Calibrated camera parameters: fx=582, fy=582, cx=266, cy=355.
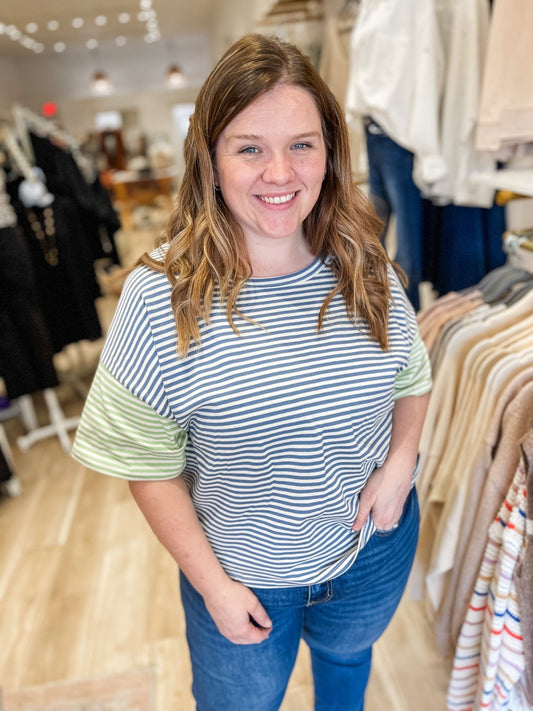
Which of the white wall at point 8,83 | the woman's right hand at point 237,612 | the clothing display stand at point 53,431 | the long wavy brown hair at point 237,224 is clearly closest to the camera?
the long wavy brown hair at point 237,224

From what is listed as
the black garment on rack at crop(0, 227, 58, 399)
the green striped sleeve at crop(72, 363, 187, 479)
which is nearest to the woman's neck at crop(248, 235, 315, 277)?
the green striped sleeve at crop(72, 363, 187, 479)

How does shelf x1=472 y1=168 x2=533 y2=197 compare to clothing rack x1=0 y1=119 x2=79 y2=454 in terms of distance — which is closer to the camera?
shelf x1=472 y1=168 x2=533 y2=197

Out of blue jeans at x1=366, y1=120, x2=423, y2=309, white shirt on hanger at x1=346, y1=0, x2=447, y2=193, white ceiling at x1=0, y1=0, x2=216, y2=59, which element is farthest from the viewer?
white ceiling at x1=0, y1=0, x2=216, y2=59

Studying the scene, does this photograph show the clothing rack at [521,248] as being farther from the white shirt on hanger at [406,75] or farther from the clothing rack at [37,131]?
the clothing rack at [37,131]

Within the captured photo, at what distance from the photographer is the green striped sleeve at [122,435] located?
0.86 m

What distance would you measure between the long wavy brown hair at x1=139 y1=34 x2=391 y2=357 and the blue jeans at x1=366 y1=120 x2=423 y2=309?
4.04 ft

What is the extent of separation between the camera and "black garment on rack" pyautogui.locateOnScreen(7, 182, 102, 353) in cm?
289

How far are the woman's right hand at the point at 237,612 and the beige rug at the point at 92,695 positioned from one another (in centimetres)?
91

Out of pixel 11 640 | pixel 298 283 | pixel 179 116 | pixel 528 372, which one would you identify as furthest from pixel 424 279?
pixel 179 116

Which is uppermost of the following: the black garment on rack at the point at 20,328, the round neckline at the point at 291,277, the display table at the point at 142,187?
the round neckline at the point at 291,277

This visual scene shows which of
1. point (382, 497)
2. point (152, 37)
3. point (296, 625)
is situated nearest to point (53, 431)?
point (296, 625)

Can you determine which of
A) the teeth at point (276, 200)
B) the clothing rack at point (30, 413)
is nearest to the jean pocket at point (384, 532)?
the teeth at point (276, 200)

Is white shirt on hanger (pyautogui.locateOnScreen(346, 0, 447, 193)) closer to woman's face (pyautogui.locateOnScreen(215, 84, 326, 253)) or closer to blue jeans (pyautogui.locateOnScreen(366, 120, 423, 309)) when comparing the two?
blue jeans (pyautogui.locateOnScreen(366, 120, 423, 309))

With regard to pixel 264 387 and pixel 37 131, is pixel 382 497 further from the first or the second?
pixel 37 131
